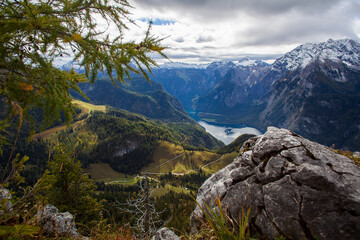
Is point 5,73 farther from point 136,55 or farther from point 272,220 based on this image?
point 272,220

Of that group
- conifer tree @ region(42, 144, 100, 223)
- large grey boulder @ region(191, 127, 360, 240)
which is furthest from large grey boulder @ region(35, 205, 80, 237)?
conifer tree @ region(42, 144, 100, 223)

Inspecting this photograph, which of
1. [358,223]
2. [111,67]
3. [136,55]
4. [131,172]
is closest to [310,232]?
[358,223]

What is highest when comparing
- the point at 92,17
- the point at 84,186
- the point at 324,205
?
the point at 92,17

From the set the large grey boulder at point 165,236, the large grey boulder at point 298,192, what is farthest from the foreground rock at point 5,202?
the large grey boulder at point 165,236

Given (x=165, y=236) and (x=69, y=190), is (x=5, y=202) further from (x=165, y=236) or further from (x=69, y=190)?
(x=69, y=190)

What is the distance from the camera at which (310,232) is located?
5.14 m

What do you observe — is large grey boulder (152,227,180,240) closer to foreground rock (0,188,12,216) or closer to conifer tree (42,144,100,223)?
foreground rock (0,188,12,216)

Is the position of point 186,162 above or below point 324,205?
below

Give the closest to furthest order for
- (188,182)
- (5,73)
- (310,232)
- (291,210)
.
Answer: (5,73) → (310,232) → (291,210) → (188,182)

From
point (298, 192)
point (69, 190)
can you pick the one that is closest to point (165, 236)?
point (298, 192)

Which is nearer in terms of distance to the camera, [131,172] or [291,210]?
[291,210]

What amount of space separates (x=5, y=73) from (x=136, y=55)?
10.8ft

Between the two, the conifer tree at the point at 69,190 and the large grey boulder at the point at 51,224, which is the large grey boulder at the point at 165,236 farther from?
the conifer tree at the point at 69,190

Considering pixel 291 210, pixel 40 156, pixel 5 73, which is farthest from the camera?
pixel 40 156
